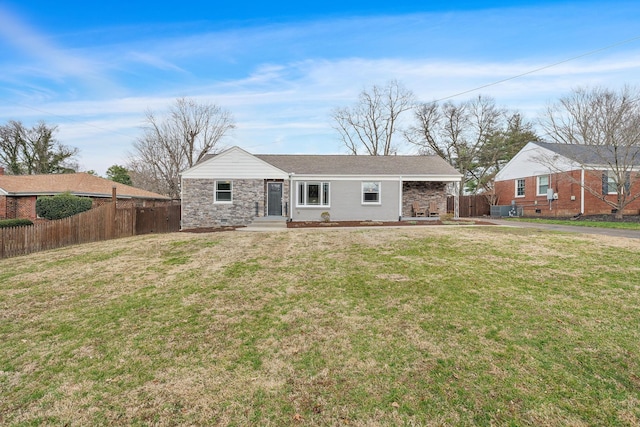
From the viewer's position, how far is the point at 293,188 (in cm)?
1708

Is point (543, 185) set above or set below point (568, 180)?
below

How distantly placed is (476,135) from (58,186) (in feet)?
131

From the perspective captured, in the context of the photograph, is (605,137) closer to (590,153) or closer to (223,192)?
(590,153)

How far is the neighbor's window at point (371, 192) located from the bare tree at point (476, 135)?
21756 mm

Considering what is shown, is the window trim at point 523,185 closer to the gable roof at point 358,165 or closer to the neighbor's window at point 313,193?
the gable roof at point 358,165

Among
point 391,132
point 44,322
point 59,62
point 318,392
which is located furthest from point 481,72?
point 59,62

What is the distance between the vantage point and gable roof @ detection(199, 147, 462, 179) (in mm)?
17406

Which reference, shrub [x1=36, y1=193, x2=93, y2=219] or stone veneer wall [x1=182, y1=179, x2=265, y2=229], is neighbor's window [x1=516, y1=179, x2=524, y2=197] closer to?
stone veneer wall [x1=182, y1=179, x2=265, y2=229]

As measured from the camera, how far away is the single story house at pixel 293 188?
53.7 feet

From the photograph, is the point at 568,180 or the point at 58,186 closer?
the point at 568,180

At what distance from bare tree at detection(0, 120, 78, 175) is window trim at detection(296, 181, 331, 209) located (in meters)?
38.2

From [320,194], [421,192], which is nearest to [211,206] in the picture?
[320,194]

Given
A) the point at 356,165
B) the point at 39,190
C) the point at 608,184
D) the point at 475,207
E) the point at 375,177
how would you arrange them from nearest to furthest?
the point at 375,177 < the point at 356,165 < the point at 608,184 < the point at 39,190 < the point at 475,207

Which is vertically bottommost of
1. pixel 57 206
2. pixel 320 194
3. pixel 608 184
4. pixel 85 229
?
pixel 85 229
